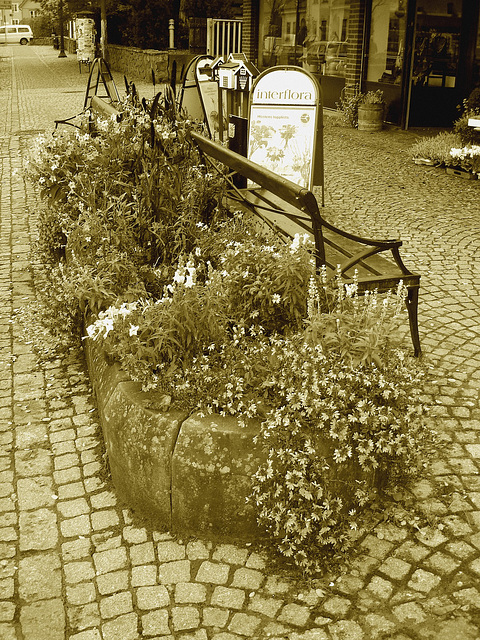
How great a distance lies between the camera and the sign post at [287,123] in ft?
23.2

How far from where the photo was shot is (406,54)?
1303 cm

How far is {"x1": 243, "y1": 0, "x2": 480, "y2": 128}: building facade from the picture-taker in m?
12.8

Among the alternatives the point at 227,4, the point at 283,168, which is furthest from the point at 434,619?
the point at 227,4

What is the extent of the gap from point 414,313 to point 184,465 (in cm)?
184

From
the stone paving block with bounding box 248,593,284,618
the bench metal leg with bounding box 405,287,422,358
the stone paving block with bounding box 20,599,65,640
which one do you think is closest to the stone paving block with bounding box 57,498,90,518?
the stone paving block with bounding box 20,599,65,640

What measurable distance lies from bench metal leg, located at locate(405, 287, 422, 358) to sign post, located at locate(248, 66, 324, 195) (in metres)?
3.30

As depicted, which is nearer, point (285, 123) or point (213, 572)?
point (213, 572)

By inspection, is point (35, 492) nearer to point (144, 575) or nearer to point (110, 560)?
point (110, 560)

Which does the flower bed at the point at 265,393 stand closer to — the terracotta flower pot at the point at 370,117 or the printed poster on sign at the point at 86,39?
the terracotta flower pot at the point at 370,117

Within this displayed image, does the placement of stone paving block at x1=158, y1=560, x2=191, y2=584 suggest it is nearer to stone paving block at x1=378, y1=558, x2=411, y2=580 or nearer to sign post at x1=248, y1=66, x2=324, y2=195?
stone paving block at x1=378, y1=558, x2=411, y2=580

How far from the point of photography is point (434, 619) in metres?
2.49

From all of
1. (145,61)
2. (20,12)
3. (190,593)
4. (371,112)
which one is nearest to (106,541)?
(190,593)

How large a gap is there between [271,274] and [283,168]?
13.7 feet

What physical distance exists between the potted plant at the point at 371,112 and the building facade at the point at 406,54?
38cm
